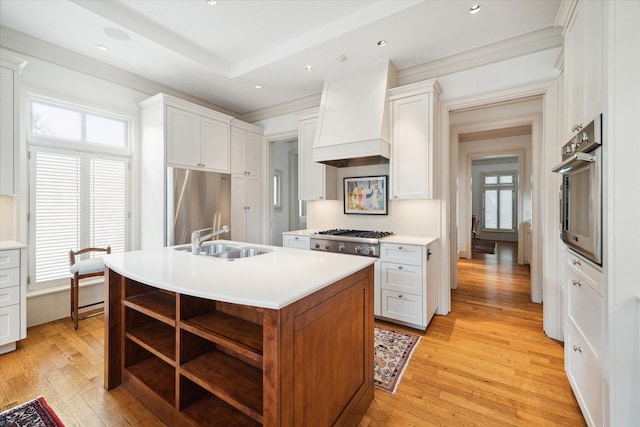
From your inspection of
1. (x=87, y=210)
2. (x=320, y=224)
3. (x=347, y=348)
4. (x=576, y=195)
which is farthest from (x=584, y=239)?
(x=87, y=210)

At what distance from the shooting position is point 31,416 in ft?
5.45

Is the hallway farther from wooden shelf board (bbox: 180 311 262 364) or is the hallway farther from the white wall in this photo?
the white wall

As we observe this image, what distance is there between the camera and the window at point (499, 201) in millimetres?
9320

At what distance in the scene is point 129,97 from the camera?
11.7ft

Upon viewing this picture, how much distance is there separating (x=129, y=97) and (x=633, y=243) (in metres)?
4.75

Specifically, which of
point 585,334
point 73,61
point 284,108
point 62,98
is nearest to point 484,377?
point 585,334

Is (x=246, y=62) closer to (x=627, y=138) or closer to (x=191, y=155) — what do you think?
(x=191, y=155)

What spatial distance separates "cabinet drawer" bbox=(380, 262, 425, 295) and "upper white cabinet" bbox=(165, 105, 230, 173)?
275 centimetres

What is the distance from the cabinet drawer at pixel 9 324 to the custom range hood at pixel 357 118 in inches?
124

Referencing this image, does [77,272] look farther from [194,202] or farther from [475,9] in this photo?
[475,9]

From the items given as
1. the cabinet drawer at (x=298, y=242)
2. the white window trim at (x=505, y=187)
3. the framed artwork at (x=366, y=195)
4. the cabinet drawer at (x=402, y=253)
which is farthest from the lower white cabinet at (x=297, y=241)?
the white window trim at (x=505, y=187)

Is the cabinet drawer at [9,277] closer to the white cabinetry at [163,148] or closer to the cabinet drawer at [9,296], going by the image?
the cabinet drawer at [9,296]

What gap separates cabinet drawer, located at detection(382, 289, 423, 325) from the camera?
279cm

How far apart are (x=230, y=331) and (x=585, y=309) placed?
1.91 metres
